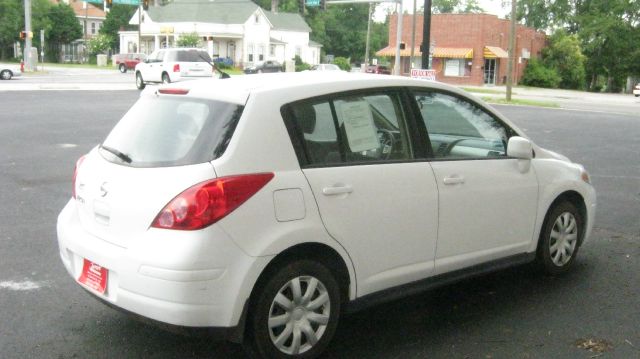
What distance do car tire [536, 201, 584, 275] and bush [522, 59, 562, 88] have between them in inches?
2402

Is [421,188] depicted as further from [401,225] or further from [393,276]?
[393,276]

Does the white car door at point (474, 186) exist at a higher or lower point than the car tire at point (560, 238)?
higher

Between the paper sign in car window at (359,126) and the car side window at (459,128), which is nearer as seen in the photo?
the paper sign in car window at (359,126)

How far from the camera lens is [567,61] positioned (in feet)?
217

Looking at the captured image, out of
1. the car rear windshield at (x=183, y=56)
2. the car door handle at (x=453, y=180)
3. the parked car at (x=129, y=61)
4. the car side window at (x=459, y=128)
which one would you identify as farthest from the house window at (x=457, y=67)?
the car door handle at (x=453, y=180)

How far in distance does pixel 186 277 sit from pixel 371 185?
1.28 metres

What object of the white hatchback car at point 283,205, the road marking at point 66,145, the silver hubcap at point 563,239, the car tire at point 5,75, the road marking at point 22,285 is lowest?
the road marking at point 22,285

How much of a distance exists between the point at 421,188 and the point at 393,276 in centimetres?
58

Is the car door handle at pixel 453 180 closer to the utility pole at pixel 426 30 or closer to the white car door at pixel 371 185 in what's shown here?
the white car door at pixel 371 185

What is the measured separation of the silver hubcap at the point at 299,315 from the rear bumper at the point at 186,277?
242 millimetres

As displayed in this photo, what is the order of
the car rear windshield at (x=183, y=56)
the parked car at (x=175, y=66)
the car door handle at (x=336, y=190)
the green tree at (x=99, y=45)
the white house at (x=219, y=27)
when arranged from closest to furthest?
the car door handle at (x=336, y=190) → the parked car at (x=175, y=66) → the car rear windshield at (x=183, y=56) → the white house at (x=219, y=27) → the green tree at (x=99, y=45)

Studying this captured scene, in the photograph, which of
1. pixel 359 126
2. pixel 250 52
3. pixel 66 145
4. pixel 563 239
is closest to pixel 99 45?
pixel 250 52

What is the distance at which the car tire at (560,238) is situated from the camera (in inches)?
221

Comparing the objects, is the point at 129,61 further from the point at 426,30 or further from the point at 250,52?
the point at 426,30
